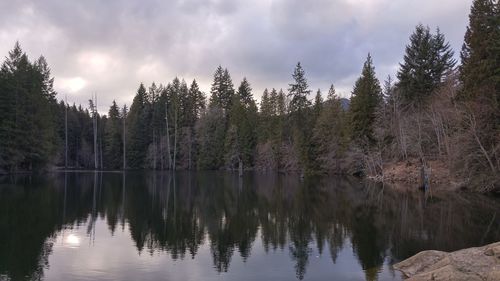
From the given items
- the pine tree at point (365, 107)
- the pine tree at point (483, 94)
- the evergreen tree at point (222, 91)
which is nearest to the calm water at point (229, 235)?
the pine tree at point (483, 94)

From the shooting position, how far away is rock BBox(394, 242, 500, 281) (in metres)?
11.6

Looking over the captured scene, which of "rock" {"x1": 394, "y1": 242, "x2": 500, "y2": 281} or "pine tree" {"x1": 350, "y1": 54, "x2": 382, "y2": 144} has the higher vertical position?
"pine tree" {"x1": 350, "y1": 54, "x2": 382, "y2": 144}

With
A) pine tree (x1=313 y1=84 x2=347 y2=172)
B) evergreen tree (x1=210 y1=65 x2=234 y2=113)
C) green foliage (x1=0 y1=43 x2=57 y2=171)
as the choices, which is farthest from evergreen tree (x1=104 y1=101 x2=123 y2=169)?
pine tree (x1=313 y1=84 x2=347 y2=172)

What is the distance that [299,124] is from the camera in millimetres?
85750

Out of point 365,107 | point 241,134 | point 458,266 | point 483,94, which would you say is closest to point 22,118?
point 241,134

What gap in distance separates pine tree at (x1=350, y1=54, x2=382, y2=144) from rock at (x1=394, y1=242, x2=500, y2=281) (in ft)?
170

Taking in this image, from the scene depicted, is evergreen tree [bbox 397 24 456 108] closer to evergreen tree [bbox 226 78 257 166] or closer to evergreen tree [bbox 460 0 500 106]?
evergreen tree [bbox 460 0 500 106]

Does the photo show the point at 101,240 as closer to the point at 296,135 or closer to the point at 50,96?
the point at 296,135

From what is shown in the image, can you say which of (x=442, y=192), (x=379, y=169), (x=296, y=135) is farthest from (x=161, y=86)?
(x=442, y=192)

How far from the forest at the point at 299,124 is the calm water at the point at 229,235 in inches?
338

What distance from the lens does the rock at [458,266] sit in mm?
11617

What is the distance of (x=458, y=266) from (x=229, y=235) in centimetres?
1167

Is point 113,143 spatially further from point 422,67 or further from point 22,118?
point 422,67

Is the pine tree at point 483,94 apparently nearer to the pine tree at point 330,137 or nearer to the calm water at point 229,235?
the calm water at point 229,235
